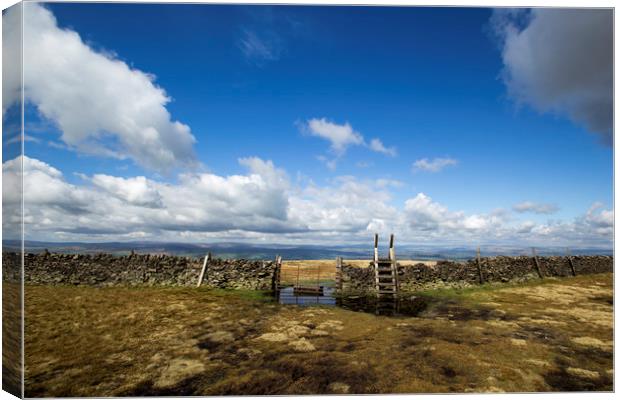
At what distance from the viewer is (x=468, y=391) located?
5.63m

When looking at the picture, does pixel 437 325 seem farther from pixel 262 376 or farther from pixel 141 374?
pixel 141 374

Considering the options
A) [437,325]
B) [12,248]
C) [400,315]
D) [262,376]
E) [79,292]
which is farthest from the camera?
[79,292]

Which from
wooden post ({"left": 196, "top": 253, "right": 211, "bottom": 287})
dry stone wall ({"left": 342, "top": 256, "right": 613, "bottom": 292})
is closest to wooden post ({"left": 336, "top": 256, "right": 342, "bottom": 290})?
dry stone wall ({"left": 342, "top": 256, "right": 613, "bottom": 292})

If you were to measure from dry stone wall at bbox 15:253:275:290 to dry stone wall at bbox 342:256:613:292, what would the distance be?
5049 millimetres

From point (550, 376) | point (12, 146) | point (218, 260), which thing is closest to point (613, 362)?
point (550, 376)

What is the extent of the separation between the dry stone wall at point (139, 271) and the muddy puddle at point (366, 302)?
264 cm

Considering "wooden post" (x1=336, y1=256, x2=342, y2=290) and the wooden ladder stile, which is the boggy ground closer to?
the wooden ladder stile

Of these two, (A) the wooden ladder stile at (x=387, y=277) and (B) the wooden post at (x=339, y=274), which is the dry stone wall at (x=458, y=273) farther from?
(A) the wooden ladder stile at (x=387, y=277)

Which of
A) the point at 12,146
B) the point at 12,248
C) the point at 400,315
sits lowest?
the point at 400,315

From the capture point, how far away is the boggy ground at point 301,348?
5844mm

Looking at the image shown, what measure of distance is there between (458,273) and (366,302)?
847 centimetres

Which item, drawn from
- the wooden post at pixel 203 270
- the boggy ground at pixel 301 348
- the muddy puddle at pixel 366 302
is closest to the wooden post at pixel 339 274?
the muddy puddle at pixel 366 302

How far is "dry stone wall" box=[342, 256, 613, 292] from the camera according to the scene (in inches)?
714

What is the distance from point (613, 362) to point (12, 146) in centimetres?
1260
